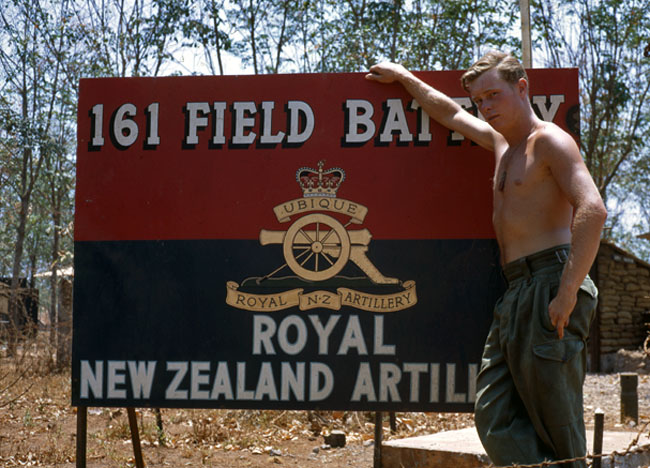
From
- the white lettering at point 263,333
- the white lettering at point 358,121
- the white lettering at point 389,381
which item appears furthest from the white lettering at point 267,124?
the white lettering at point 389,381

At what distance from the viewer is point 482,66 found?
12.4 feet

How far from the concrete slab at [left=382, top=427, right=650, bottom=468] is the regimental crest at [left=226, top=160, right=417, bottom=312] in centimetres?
135

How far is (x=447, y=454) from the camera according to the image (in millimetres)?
5219

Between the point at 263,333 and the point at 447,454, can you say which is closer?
the point at 263,333

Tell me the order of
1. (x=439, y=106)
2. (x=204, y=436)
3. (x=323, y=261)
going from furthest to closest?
1. (x=204, y=436)
2. (x=323, y=261)
3. (x=439, y=106)

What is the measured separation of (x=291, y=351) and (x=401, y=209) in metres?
1.01

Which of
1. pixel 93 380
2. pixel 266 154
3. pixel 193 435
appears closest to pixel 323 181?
pixel 266 154

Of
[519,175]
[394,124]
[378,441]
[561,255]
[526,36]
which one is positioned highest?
[526,36]

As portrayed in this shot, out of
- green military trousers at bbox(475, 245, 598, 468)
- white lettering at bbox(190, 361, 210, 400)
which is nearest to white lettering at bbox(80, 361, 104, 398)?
white lettering at bbox(190, 361, 210, 400)

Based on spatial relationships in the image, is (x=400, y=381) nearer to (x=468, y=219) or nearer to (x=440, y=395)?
(x=440, y=395)

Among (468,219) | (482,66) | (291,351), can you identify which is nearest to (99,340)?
(291,351)

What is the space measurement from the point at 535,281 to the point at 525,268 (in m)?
0.11

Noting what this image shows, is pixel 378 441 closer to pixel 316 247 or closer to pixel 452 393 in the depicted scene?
pixel 452 393

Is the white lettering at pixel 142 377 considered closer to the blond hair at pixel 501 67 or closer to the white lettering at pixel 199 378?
the white lettering at pixel 199 378
